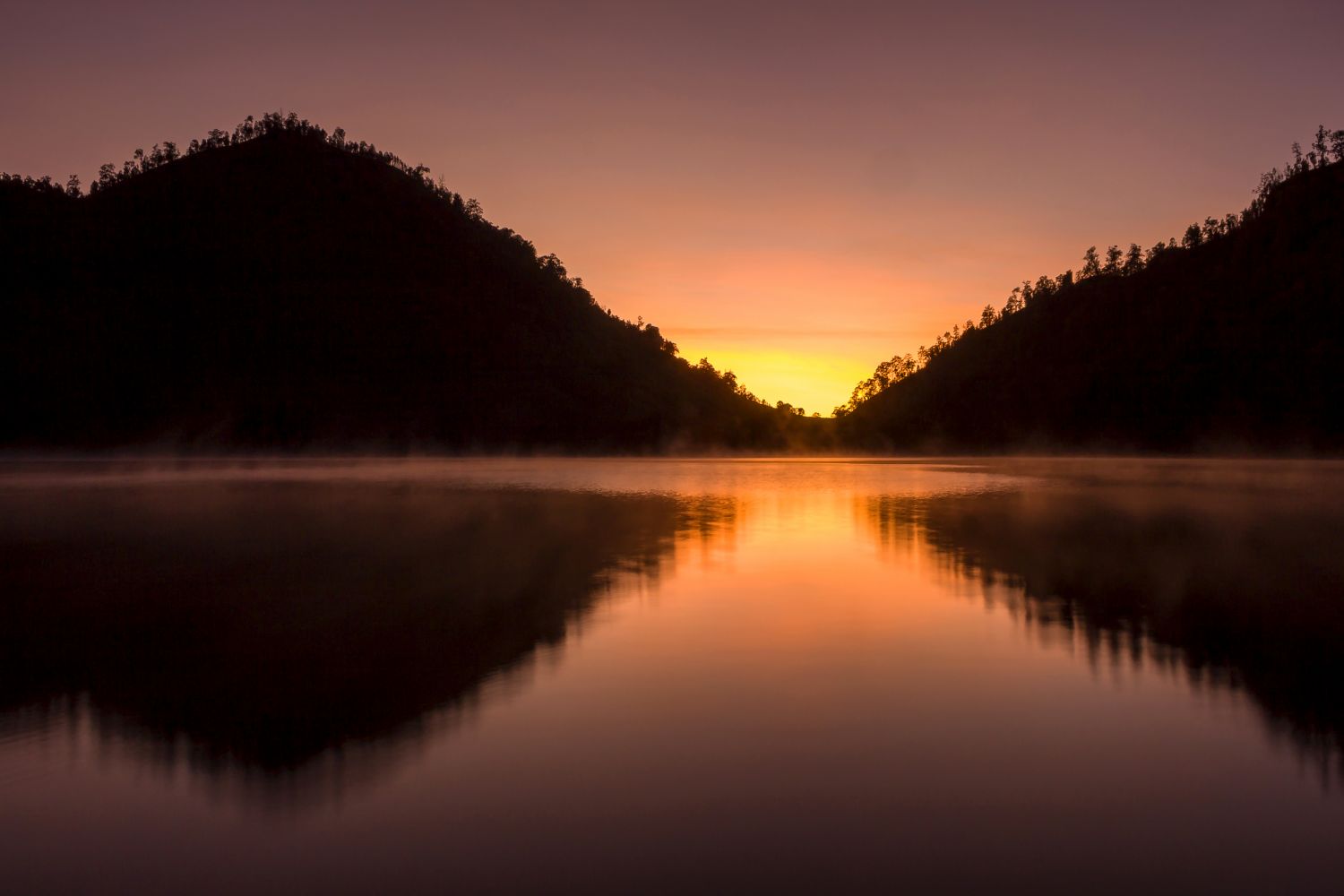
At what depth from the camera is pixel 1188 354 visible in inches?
6309

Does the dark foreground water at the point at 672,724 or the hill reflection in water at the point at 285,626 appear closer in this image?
the dark foreground water at the point at 672,724

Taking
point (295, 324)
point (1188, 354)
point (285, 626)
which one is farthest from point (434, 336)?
point (285, 626)

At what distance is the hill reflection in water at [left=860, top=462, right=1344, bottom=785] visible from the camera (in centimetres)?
972

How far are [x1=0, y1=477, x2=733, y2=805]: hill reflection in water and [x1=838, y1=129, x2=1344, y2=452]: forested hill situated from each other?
152751mm

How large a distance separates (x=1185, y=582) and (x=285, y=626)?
15.4 m

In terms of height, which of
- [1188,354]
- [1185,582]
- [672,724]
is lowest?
[672,724]

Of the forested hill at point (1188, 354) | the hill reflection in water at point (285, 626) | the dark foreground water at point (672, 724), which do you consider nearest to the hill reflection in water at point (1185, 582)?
the dark foreground water at point (672, 724)

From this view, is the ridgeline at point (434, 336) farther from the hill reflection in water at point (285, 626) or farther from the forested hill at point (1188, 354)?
the hill reflection in water at point (285, 626)

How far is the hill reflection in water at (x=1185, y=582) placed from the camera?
972cm

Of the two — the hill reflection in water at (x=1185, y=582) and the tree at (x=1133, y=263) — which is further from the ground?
the tree at (x=1133, y=263)

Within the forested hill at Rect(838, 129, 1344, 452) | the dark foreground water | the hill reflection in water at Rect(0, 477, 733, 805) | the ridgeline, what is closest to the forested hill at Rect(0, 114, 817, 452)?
the ridgeline

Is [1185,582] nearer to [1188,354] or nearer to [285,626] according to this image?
[285,626]

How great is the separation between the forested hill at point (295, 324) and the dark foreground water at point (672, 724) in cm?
14052

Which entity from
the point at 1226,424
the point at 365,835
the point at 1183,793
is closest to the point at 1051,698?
the point at 1183,793
